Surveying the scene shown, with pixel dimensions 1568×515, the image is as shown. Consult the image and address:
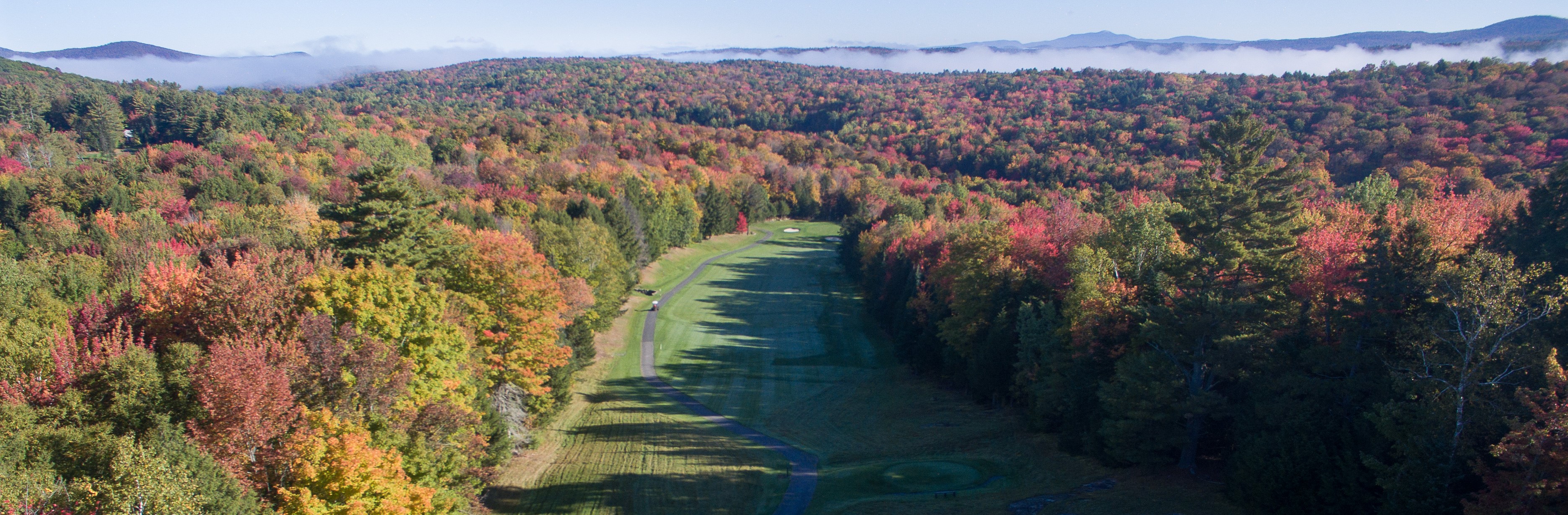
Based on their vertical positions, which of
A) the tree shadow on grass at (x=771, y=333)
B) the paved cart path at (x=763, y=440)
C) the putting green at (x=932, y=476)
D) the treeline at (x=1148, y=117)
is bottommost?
the tree shadow on grass at (x=771, y=333)

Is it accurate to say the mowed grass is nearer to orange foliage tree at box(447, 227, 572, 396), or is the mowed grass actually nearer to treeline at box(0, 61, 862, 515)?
treeline at box(0, 61, 862, 515)

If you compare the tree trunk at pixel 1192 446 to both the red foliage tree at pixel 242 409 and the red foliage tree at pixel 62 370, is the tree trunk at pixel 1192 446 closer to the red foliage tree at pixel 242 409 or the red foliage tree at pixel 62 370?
the red foliage tree at pixel 242 409

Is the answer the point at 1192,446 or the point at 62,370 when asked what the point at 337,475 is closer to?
the point at 62,370

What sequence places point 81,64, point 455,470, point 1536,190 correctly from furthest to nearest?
1. point 81,64
2. point 1536,190
3. point 455,470

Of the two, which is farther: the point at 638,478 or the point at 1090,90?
the point at 1090,90

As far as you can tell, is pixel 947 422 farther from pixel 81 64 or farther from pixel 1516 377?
pixel 81 64

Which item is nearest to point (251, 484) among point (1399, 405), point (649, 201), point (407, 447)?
point (407, 447)

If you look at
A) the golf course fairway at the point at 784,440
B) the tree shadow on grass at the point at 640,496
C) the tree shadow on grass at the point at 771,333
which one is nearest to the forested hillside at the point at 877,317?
the golf course fairway at the point at 784,440

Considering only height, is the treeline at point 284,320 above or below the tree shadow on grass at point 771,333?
above
